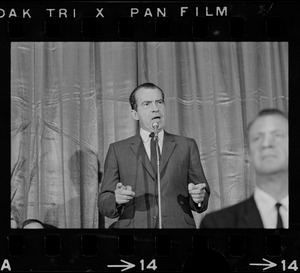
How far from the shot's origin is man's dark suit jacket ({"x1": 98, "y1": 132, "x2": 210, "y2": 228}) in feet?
16.2

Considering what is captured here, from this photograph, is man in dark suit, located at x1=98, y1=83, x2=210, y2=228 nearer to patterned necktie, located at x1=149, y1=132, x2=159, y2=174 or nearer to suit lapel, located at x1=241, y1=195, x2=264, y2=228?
patterned necktie, located at x1=149, y1=132, x2=159, y2=174

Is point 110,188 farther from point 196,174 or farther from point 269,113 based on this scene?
point 269,113

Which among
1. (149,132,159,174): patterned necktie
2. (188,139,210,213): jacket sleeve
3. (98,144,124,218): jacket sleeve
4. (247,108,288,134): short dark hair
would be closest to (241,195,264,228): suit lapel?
(188,139,210,213): jacket sleeve

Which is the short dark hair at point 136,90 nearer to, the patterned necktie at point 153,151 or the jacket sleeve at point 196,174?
the patterned necktie at point 153,151

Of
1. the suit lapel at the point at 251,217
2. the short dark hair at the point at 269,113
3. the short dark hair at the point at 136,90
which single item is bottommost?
the suit lapel at the point at 251,217

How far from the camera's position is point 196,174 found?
195 inches

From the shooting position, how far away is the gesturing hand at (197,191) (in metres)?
4.94

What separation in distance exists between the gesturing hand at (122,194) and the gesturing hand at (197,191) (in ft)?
0.97

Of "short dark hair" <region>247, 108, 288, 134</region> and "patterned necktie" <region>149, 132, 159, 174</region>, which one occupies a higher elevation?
"short dark hair" <region>247, 108, 288, 134</region>

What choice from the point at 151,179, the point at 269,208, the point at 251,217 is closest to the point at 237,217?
the point at 251,217

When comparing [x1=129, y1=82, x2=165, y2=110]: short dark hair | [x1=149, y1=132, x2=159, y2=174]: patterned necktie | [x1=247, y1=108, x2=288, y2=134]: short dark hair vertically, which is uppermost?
[x1=129, y1=82, x2=165, y2=110]: short dark hair

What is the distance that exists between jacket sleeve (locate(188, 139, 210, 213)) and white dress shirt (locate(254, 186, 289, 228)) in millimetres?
268

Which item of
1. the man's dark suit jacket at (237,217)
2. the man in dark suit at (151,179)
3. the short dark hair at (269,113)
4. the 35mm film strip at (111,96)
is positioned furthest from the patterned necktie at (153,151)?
the short dark hair at (269,113)

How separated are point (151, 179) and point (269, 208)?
2.09 ft
